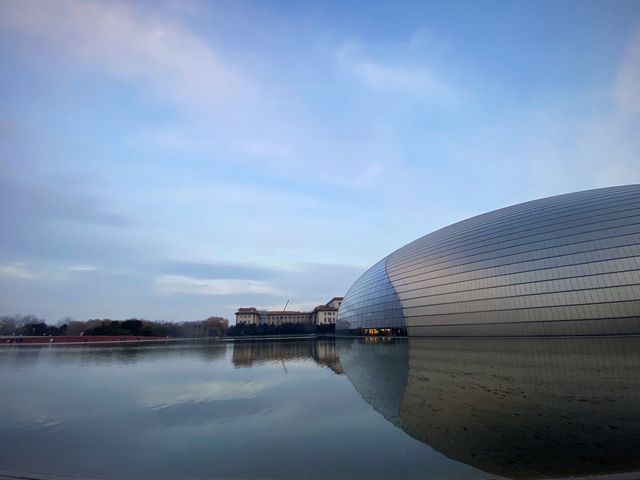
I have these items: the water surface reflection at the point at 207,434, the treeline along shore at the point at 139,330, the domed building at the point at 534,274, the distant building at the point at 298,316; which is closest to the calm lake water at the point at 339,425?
the water surface reflection at the point at 207,434

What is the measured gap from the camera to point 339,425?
779cm

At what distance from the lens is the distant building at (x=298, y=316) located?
393ft

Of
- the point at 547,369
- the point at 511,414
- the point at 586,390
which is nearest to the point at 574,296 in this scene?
the point at 547,369

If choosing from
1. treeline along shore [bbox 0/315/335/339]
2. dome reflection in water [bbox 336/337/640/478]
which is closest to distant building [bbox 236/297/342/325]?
treeline along shore [bbox 0/315/335/339]

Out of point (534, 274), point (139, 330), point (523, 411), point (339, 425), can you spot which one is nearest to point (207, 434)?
point (339, 425)

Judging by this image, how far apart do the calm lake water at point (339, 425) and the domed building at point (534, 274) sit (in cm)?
1495

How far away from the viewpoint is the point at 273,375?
15.8 m

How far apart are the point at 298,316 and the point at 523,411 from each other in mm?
138495

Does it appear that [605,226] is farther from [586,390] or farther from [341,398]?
[341,398]

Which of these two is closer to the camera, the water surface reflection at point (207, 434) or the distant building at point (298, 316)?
the water surface reflection at point (207, 434)

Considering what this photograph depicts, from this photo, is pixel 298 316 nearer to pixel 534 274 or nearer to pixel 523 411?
pixel 534 274

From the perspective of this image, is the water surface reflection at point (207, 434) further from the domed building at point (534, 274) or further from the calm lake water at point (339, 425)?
the domed building at point (534, 274)

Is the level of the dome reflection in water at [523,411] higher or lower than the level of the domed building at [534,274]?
lower

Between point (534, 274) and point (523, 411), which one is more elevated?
point (534, 274)
